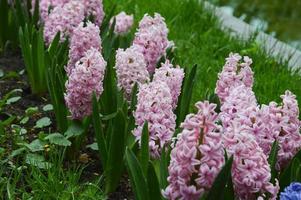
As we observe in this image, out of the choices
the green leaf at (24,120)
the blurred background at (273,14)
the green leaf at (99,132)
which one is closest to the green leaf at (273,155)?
the green leaf at (99,132)

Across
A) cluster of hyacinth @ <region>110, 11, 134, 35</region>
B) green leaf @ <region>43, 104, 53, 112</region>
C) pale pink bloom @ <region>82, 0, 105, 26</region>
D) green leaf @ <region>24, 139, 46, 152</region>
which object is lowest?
green leaf @ <region>24, 139, 46, 152</region>

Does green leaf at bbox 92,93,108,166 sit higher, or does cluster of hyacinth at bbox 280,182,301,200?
cluster of hyacinth at bbox 280,182,301,200

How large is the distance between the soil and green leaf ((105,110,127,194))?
8 cm

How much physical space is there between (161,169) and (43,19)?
2.01m

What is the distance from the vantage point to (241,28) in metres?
5.40

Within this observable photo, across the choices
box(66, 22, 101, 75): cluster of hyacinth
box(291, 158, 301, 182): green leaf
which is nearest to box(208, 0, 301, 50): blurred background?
box(66, 22, 101, 75): cluster of hyacinth

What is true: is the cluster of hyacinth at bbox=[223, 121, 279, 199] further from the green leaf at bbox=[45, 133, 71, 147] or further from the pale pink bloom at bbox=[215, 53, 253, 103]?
the green leaf at bbox=[45, 133, 71, 147]

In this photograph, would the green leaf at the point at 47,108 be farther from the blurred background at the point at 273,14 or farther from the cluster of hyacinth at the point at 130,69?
the blurred background at the point at 273,14

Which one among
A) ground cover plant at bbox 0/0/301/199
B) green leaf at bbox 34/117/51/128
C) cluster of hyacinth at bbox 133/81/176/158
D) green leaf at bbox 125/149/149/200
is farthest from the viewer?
green leaf at bbox 34/117/51/128

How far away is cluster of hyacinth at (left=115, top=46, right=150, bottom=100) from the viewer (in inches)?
114

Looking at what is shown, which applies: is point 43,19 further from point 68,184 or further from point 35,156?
point 68,184

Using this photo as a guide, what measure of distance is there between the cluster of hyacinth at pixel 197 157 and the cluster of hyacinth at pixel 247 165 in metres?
0.09

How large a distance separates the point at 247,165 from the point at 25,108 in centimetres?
173

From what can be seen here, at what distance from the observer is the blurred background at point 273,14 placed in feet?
19.9
